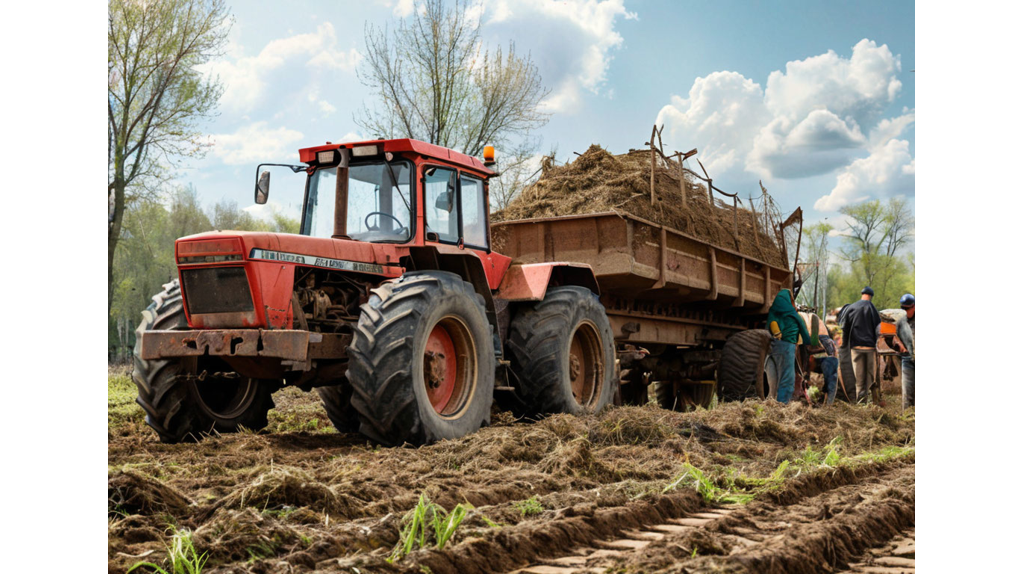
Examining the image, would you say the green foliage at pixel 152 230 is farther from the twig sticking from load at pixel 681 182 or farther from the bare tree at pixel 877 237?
the bare tree at pixel 877 237

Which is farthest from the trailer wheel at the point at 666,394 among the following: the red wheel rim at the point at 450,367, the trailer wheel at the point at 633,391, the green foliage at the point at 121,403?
the green foliage at the point at 121,403

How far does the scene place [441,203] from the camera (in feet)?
21.3

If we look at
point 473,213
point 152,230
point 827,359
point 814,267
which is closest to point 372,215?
point 473,213

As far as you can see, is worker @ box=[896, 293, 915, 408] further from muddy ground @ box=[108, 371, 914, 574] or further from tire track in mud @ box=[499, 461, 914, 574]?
tire track in mud @ box=[499, 461, 914, 574]

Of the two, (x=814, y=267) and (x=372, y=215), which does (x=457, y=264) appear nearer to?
(x=372, y=215)

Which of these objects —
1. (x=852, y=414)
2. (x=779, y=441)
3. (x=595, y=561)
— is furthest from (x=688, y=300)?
(x=595, y=561)

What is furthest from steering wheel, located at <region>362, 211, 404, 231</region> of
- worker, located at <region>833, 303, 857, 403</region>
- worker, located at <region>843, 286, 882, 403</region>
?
worker, located at <region>833, 303, 857, 403</region>

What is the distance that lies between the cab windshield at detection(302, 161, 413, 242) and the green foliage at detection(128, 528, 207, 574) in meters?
3.51

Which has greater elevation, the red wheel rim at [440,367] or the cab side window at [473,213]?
the cab side window at [473,213]

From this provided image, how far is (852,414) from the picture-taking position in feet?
28.3

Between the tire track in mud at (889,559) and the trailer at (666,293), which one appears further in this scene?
the trailer at (666,293)

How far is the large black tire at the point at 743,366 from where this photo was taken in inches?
405

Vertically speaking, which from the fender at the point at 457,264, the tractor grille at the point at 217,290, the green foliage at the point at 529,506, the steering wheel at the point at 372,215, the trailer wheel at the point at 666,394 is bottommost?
the trailer wheel at the point at 666,394

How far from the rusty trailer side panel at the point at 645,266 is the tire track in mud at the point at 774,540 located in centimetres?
399
